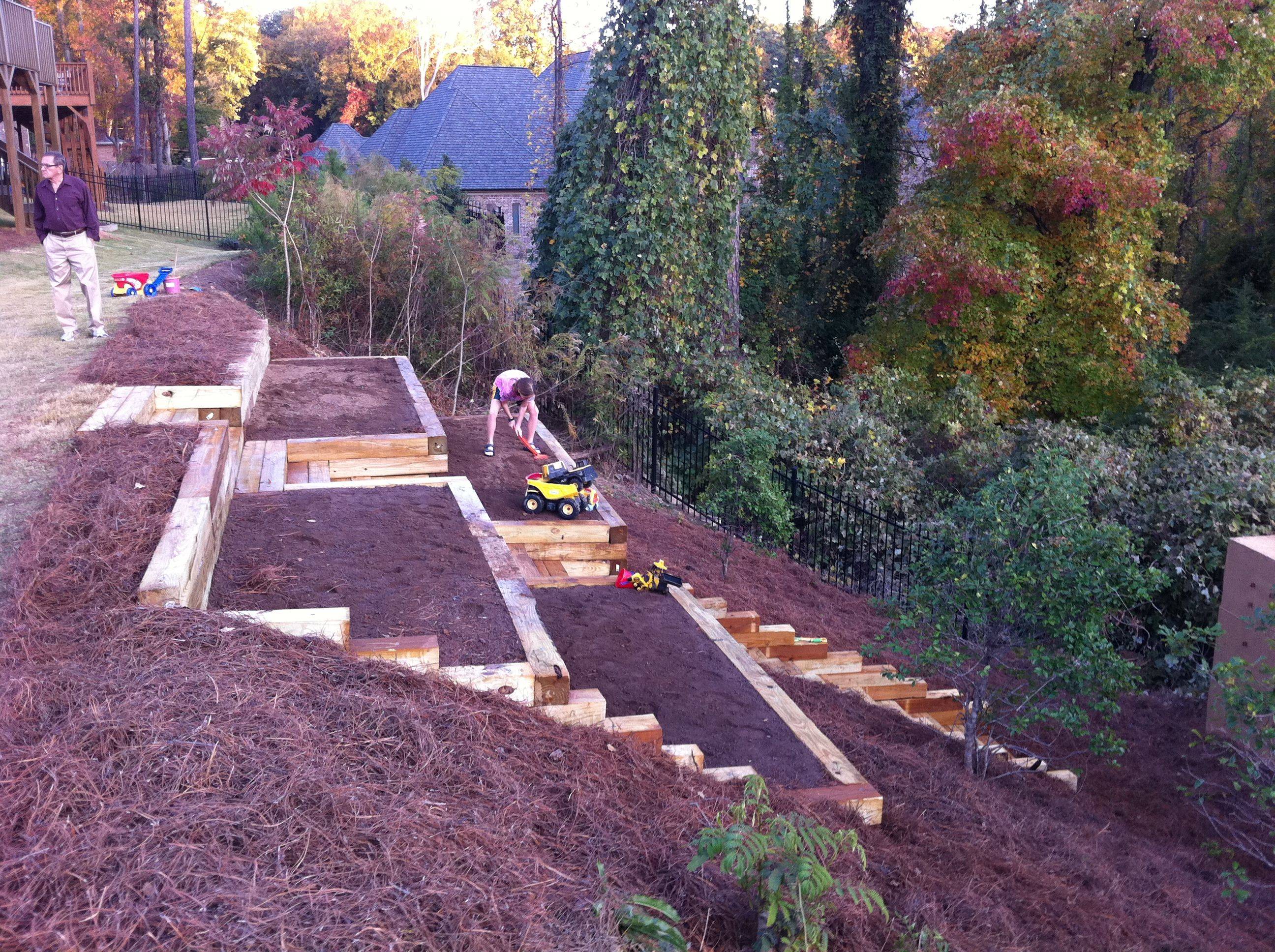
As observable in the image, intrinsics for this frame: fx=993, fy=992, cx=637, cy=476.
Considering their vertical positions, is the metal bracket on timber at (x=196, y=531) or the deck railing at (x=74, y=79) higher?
the deck railing at (x=74, y=79)

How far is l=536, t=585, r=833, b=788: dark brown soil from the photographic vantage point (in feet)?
15.6

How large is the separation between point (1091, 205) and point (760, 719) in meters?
14.5

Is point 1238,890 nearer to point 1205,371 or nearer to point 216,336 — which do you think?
point 216,336

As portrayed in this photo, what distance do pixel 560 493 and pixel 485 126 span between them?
2888 cm

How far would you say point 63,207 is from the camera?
32.0 ft

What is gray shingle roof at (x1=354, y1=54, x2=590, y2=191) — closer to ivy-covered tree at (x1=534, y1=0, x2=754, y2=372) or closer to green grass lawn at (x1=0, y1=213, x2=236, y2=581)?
ivy-covered tree at (x1=534, y1=0, x2=754, y2=372)

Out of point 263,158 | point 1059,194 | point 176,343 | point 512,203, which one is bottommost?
point 176,343

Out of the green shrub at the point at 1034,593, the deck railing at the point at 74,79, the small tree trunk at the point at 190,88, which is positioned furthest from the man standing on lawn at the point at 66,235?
the small tree trunk at the point at 190,88

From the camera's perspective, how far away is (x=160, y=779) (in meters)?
3.01

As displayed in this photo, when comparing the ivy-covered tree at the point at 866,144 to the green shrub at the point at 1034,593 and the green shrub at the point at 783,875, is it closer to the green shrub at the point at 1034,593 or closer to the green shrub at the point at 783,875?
the green shrub at the point at 1034,593

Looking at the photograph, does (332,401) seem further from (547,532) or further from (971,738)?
(971,738)

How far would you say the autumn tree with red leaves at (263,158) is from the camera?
14.3 meters

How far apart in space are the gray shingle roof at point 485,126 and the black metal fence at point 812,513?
1937 centimetres

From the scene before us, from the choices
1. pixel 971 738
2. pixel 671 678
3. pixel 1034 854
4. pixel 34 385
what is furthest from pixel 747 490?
pixel 34 385
